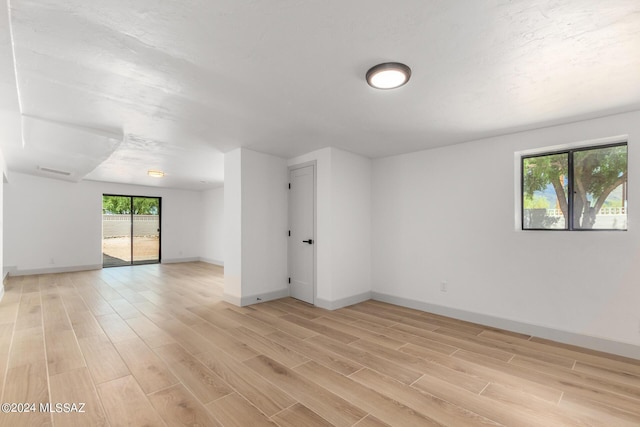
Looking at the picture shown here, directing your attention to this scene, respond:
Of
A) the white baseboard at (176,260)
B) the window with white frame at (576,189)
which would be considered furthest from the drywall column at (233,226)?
the white baseboard at (176,260)

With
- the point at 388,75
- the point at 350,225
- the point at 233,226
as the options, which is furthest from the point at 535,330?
the point at 233,226

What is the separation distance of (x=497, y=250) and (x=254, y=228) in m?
→ 3.51

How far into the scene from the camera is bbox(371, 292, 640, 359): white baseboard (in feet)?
9.21

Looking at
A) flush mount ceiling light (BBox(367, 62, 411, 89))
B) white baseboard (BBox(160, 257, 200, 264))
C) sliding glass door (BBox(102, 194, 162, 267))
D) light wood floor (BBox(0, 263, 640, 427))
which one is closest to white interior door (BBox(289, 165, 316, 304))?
light wood floor (BBox(0, 263, 640, 427))

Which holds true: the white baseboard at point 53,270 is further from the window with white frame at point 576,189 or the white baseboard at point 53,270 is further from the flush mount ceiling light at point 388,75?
the window with white frame at point 576,189

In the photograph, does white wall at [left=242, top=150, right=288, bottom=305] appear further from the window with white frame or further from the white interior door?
the window with white frame

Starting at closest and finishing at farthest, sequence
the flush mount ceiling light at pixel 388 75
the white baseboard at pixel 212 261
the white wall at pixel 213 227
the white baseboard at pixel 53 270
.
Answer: the flush mount ceiling light at pixel 388 75
the white baseboard at pixel 53 270
the white baseboard at pixel 212 261
the white wall at pixel 213 227

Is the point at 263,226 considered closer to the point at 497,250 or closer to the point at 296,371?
the point at 296,371

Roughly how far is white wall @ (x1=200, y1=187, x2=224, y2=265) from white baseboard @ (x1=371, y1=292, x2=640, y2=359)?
240 inches

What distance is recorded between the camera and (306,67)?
2.09 metres

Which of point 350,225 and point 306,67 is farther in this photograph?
point 350,225

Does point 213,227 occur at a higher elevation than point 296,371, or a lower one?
higher

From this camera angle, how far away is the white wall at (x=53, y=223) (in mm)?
6598

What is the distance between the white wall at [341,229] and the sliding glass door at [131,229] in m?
6.47
